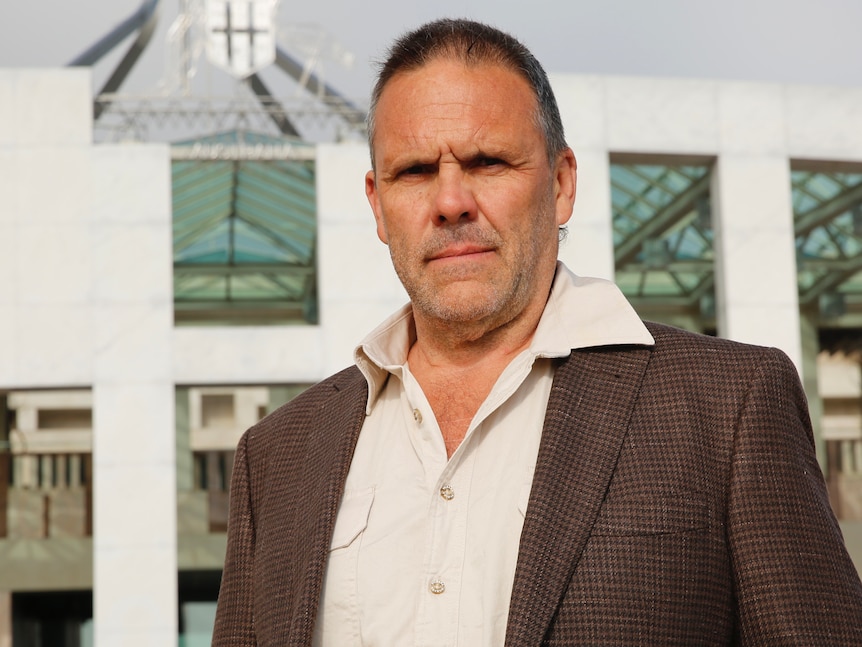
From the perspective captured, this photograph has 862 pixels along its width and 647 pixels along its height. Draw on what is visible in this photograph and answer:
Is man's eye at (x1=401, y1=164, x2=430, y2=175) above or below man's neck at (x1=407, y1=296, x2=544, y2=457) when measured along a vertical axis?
above

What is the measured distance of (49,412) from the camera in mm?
18891

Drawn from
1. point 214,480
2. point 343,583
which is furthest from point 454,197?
point 214,480

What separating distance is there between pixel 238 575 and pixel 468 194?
907mm

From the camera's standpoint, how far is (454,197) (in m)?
2.26

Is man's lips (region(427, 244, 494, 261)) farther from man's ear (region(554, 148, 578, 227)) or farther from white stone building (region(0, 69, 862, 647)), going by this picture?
white stone building (region(0, 69, 862, 647))

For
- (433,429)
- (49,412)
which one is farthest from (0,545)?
(433,429)

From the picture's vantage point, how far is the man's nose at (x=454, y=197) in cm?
226

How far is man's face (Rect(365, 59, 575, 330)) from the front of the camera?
229 cm

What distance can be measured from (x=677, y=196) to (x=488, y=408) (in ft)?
53.0

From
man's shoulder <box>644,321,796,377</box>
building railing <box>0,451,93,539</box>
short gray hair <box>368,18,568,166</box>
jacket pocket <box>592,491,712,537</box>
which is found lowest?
building railing <box>0,451,93,539</box>

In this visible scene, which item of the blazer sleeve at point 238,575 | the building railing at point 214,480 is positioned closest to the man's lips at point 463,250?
the blazer sleeve at point 238,575

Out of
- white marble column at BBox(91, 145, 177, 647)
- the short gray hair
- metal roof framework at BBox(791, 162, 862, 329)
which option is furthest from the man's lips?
metal roof framework at BBox(791, 162, 862, 329)

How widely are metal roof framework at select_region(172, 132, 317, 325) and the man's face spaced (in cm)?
1377

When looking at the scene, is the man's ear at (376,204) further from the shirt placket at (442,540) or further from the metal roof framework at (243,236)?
the metal roof framework at (243,236)
